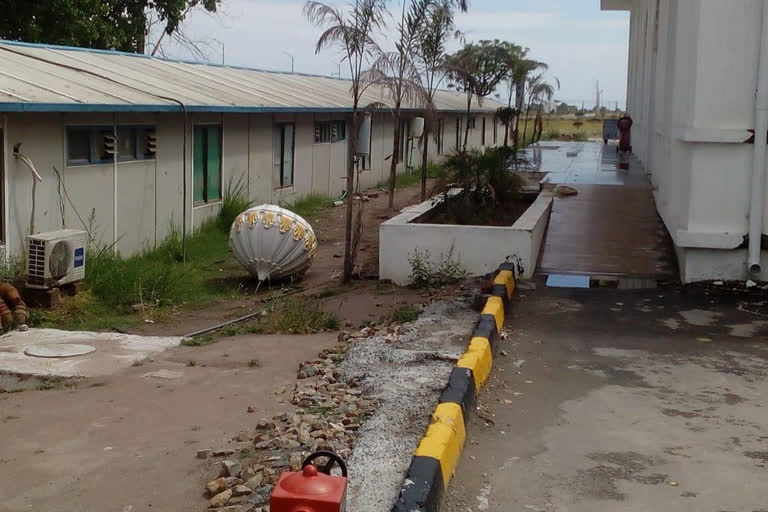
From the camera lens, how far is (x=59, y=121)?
37.2 ft

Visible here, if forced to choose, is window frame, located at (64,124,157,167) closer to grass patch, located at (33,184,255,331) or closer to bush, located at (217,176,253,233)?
grass patch, located at (33,184,255,331)

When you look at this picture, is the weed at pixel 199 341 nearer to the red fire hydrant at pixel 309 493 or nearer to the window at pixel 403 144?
the red fire hydrant at pixel 309 493

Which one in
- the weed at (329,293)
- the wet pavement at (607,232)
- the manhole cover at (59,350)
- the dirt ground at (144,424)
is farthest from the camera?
the weed at (329,293)

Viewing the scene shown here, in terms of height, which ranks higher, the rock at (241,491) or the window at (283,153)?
the window at (283,153)

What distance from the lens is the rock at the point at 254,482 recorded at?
4811mm

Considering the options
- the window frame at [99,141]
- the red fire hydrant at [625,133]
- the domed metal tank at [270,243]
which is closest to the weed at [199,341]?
the domed metal tank at [270,243]

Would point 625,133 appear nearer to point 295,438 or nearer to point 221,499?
point 295,438

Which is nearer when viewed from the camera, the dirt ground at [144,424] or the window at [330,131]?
the dirt ground at [144,424]

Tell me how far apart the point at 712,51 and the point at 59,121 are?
24.5ft

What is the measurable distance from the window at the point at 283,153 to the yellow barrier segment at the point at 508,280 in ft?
32.5

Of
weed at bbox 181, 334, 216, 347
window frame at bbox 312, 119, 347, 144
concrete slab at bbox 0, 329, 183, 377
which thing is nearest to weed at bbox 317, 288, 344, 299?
weed at bbox 181, 334, 216, 347

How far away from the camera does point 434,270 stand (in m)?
11.3

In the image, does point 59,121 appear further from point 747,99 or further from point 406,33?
point 747,99

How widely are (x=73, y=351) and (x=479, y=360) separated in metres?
3.57
